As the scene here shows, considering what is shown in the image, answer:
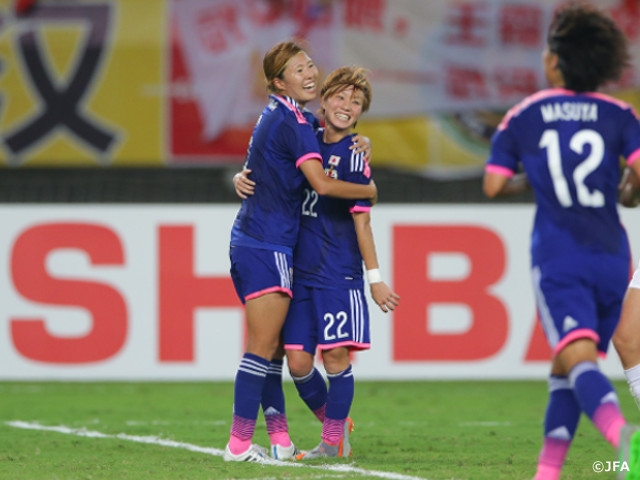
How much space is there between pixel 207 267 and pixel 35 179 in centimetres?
210

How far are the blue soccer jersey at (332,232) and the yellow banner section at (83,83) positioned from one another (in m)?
5.66

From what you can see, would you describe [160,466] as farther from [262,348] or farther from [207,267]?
[207,267]

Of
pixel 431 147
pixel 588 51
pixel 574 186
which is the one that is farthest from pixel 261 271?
pixel 431 147

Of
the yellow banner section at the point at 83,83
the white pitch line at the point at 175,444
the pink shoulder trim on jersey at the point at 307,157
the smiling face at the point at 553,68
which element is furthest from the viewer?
the yellow banner section at the point at 83,83

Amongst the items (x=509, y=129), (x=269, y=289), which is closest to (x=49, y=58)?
(x=269, y=289)

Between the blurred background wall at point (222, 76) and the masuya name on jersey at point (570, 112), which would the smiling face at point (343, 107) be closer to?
the masuya name on jersey at point (570, 112)

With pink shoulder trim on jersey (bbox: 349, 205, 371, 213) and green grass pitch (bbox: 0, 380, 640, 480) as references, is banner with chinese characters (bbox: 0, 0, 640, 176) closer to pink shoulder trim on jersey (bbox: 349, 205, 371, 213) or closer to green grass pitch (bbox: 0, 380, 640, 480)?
green grass pitch (bbox: 0, 380, 640, 480)

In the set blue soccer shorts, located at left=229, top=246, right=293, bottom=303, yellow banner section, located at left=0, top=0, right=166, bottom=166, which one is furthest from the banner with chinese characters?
blue soccer shorts, located at left=229, top=246, right=293, bottom=303

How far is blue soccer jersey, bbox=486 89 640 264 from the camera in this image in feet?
14.4

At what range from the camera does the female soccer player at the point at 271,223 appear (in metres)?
5.54

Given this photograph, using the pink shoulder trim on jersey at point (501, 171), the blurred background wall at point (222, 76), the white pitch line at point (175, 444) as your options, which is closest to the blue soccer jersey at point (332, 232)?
the white pitch line at point (175, 444)

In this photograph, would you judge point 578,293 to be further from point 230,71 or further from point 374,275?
point 230,71

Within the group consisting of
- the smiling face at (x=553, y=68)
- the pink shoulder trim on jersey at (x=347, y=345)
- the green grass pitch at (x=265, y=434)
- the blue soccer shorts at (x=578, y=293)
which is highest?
the smiling face at (x=553, y=68)

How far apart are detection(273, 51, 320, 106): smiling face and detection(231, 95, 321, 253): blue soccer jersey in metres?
0.05
